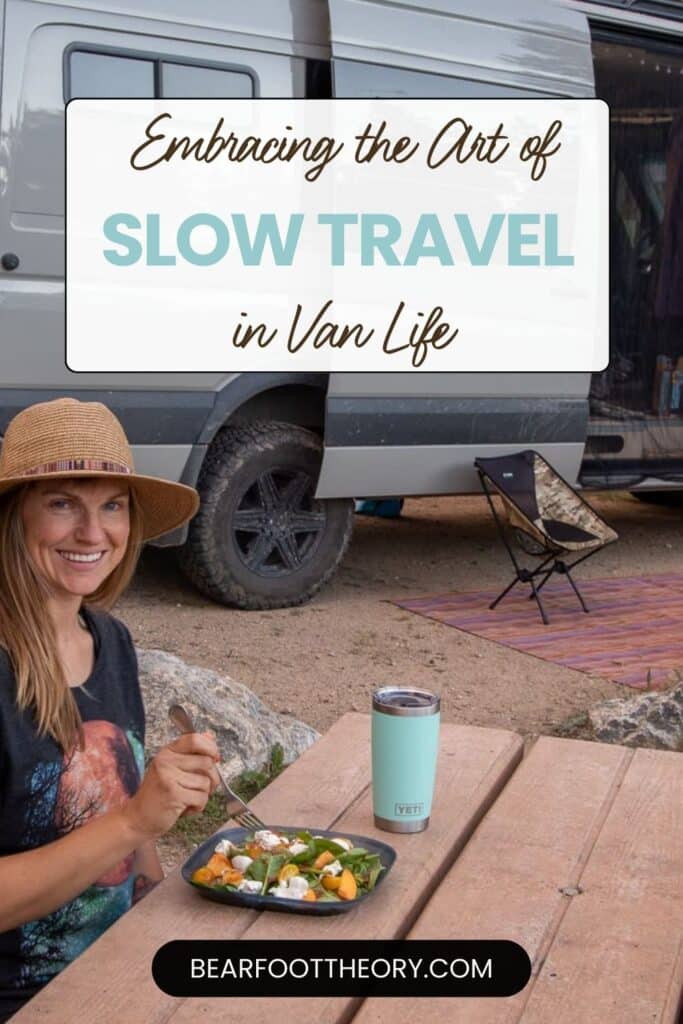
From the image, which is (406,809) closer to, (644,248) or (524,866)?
(524,866)

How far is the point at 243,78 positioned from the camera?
22.1 feet

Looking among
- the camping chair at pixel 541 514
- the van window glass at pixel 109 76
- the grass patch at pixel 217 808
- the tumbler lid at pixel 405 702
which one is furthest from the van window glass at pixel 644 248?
the tumbler lid at pixel 405 702

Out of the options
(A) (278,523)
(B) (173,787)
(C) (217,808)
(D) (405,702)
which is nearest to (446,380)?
(A) (278,523)

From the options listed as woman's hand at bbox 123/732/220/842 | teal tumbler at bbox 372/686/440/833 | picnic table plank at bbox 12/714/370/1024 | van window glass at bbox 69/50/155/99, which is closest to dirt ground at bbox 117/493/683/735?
van window glass at bbox 69/50/155/99

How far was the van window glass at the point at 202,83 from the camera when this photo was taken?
6.55 metres

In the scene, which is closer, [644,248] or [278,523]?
[278,523]

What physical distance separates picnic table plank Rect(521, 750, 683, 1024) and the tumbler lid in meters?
0.31

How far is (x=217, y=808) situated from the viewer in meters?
4.36

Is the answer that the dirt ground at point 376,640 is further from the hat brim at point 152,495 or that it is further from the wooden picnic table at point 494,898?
the hat brim at point 152,495

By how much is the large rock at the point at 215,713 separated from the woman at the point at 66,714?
214cm

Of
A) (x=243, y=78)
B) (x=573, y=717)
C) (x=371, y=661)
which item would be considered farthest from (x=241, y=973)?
(x=243, y=78)

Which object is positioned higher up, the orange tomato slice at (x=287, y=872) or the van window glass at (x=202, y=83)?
the van window glass at (x=202, y=83)

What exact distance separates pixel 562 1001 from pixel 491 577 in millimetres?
6813

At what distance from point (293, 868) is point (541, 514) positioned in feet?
19.4
